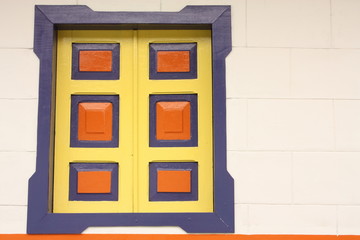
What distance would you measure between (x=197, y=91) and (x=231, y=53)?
10.4 inches

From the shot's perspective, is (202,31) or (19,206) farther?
(202,31)

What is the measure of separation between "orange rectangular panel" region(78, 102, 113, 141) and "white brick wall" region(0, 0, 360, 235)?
25cm

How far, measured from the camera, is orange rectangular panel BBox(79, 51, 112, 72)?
2.30m

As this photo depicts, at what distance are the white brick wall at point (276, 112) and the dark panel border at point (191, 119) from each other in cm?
19

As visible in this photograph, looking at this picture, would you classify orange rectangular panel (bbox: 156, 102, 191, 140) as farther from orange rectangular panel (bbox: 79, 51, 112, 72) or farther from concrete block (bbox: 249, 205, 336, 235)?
concrete block (bbox: 249, 205, 336, 235)

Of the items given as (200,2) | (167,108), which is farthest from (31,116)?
(200,2)

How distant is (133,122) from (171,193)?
0.42 meters

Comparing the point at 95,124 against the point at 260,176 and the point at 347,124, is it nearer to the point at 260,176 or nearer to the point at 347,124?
the point at 260,176

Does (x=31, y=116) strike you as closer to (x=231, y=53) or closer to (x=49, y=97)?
(x=49, y=97)

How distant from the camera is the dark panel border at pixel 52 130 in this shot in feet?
7.08

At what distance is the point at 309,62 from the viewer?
2250mm

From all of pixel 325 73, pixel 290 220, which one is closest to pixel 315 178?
pixel 290 220

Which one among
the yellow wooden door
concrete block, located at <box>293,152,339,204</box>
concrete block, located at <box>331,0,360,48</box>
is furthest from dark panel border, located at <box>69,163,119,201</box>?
concrete block, located at <box>331,0,360,48</box>

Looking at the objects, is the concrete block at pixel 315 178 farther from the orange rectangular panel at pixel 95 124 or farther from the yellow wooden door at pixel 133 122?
the orange rectangular panel at pixel 95 124
